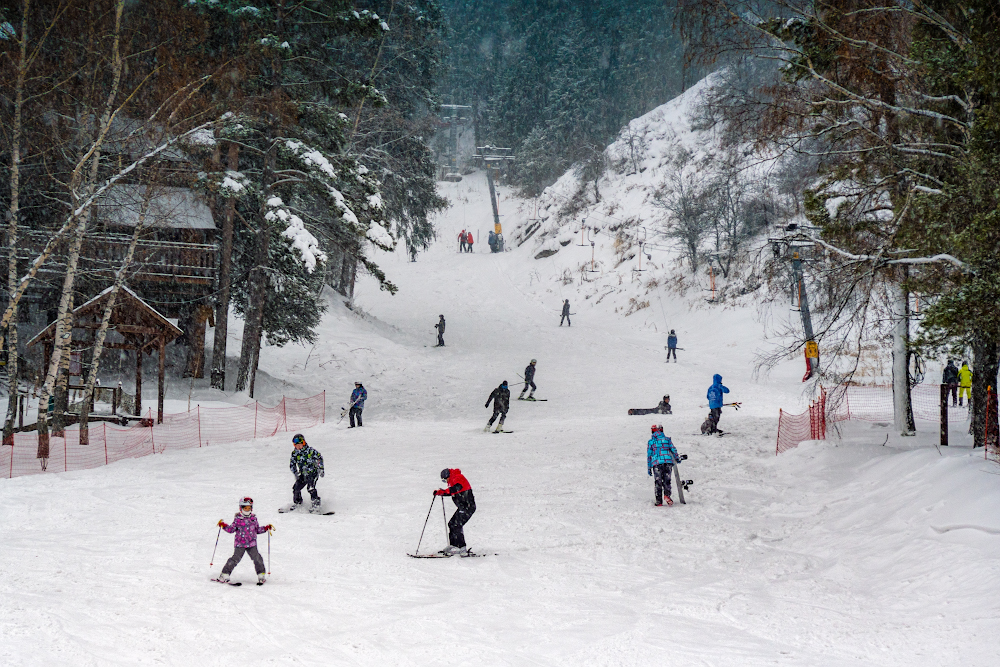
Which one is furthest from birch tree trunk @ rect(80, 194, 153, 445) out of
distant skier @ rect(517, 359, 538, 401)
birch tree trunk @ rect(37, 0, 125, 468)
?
distant skier @ rect(517, 359, 538, 401)

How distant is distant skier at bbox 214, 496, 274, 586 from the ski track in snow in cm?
22

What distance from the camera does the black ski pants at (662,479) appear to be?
43.9 ft

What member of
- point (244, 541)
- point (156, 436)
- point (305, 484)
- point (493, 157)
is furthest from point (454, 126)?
point (244, 541)

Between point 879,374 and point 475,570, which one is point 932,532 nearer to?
A: point 475,570

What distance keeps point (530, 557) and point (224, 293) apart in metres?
17.1

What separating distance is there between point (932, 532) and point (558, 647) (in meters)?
5.59

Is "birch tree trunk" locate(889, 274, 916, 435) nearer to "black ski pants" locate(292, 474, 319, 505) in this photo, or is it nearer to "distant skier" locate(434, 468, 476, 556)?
"distant skier" locate(434, 468, 476, 556)

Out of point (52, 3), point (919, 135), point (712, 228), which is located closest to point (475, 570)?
point (919, 135)

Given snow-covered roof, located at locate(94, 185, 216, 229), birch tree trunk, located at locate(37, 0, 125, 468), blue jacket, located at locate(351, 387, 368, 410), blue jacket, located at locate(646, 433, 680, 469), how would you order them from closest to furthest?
blue jacket, located at locate(646, 433, 680, 469), birch tree trunk, located at locate(37, 0, 125, 468), snow-covered roof, located at locate(94, 185, 216, 229), blue jacket, located at locate(351, 387, 368, 410)

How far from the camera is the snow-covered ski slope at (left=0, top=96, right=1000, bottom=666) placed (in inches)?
282

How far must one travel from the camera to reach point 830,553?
10.6m

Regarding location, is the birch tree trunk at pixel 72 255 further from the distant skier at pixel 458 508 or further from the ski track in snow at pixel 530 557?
the distant skier at pixel 458 508

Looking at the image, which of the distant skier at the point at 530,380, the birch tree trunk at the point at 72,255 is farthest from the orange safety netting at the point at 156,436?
the distant skier at the point at 530,380

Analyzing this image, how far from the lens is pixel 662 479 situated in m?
13.4
